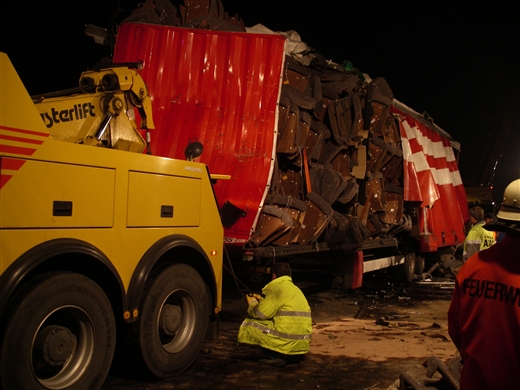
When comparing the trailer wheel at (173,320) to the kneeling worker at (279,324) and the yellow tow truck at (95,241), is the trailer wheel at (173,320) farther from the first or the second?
the kneeling worker at (279,324)

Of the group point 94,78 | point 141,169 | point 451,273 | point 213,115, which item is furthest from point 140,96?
point 451,273

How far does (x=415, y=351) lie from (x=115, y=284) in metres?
3.53

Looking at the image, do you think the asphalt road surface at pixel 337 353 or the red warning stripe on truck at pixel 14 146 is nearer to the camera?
the red warning stripe on truck at pixel 14 146

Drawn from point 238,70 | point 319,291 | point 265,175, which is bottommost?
point 319,291

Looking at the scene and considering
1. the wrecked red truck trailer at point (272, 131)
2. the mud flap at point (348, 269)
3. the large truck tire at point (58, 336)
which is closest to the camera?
the large truck tire at point (58, 336)

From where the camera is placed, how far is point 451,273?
12922mm

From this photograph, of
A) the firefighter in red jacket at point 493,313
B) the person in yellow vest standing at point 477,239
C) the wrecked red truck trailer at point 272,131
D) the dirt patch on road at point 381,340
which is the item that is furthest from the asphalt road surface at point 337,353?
the firefighter in red jacket at point 493,313

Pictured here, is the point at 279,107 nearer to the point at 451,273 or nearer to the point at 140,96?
the point at 140,96

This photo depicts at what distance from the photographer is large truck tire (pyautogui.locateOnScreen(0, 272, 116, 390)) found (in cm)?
304

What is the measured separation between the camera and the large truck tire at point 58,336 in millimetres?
3037

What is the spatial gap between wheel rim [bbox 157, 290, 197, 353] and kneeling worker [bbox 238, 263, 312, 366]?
760 mm

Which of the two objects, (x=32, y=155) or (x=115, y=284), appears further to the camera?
(x=115, y=284)

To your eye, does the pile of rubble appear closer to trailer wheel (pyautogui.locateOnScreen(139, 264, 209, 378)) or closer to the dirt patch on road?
the dirt patch on road

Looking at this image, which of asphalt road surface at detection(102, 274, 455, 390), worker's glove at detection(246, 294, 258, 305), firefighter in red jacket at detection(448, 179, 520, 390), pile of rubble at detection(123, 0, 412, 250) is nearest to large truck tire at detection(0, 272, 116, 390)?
asphalt road surface at detection(102, 274, 455, 390)
